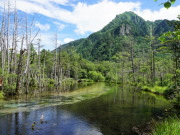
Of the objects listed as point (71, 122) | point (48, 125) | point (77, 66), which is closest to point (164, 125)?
point (71, 122)

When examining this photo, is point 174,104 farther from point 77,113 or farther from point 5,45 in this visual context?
point 5,45

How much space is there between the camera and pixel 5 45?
28672mm

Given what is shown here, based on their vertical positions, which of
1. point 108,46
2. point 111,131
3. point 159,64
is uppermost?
point 108,46

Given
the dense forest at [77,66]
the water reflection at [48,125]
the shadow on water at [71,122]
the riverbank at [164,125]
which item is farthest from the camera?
the dense forest at [77,66]

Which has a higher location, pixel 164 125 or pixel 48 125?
pixel 164 125

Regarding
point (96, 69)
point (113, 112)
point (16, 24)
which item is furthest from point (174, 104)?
point (96, 69)

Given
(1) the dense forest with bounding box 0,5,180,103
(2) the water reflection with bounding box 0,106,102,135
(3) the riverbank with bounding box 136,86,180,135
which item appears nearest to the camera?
(3) the riverbank with bounding box 136,86,180,135

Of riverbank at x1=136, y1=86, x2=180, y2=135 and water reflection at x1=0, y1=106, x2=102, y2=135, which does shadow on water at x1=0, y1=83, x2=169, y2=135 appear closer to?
water reflection at x1=0, y1=106, x2=102, y2=135

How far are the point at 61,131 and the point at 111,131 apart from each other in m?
3.92

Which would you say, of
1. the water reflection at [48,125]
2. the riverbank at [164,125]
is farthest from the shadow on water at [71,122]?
the riverbank at [164,125]

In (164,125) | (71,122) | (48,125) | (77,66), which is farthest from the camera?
(77,66)

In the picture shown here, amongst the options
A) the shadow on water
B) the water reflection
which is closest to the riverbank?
the shadow on water

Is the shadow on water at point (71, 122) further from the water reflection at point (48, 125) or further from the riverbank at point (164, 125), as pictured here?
the riverbank at point (164, 125)

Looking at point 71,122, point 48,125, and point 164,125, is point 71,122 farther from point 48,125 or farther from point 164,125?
point 164,125
